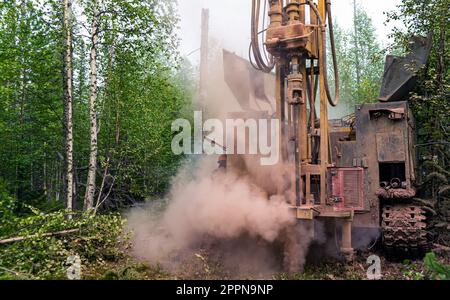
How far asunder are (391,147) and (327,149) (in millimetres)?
1172

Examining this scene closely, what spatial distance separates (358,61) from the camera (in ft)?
96.3

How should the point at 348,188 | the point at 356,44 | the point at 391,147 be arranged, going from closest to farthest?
1. the point at 348,188
2. the point at 391,147
3. the point at 356,44

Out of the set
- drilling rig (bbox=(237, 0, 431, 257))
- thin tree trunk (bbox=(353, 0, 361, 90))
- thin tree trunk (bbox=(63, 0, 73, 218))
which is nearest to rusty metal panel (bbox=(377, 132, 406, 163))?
drilling rig (bbox=(237, 0, 431, 257))

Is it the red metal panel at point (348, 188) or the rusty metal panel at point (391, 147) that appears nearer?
the red metal panel at point (348, 188)

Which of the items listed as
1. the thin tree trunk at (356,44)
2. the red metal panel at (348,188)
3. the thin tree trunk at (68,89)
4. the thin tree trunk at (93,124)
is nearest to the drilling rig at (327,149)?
the red metal panel at (348,188)

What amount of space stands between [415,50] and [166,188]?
8557 mm

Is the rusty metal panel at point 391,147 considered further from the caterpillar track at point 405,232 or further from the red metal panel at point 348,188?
the caterpillar track at point 405,232

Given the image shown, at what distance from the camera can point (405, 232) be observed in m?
6.04

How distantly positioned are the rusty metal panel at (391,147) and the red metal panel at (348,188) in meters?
0.69

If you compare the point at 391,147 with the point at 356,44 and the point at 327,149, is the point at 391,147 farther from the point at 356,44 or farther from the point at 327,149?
the point at 356,44

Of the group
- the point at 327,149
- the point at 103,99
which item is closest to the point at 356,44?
the point at 103,99

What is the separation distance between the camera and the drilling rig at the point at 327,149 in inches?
236
